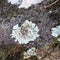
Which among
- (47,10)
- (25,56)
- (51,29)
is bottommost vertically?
(25,56)

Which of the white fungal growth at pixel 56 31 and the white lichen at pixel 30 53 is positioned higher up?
the white fungal growth at pixel 56 31

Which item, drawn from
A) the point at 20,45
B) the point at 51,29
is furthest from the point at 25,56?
the point at 51,29

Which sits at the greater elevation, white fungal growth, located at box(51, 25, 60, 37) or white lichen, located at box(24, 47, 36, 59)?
white fungal growth, located at box(51, 25, 60, 37)

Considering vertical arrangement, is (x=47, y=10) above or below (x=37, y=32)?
above

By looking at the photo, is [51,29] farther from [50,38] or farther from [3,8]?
[3,8]

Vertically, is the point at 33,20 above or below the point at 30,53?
above

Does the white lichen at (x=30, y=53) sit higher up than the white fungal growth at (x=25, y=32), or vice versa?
the white fungal growth at (x=25, y=32)

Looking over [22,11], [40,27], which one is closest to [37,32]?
[40,27]

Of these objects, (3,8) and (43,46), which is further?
(3,8)
